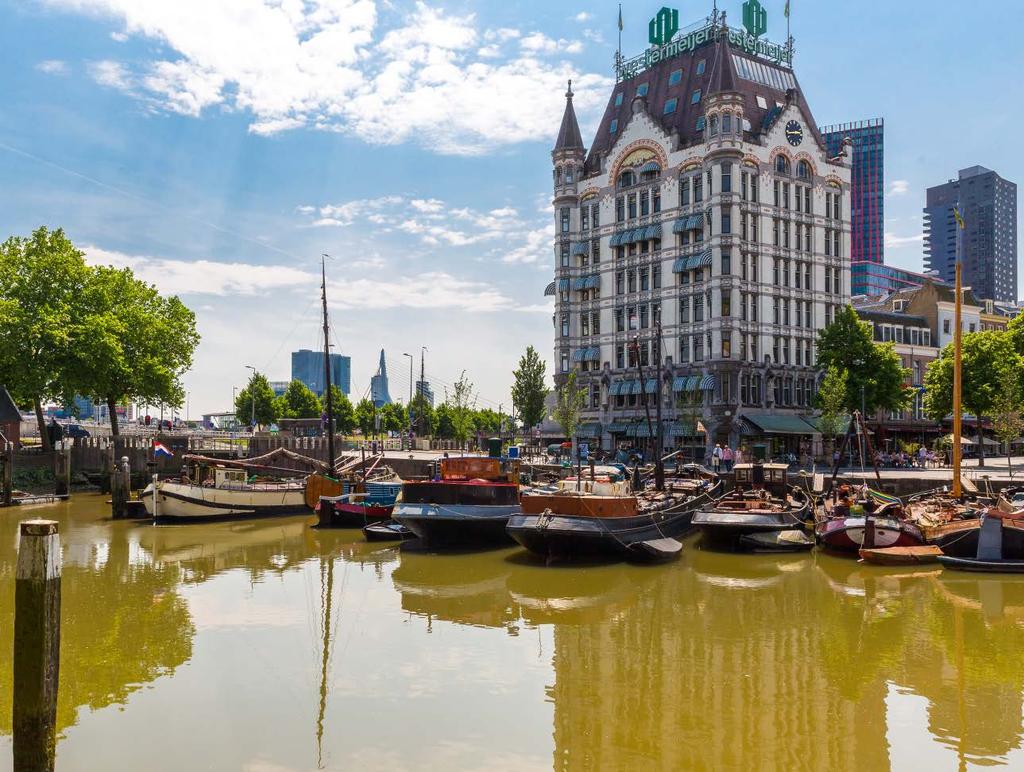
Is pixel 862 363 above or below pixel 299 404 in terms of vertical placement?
above

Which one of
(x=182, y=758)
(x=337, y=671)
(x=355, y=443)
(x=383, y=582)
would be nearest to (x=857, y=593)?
(x=383, y=582)

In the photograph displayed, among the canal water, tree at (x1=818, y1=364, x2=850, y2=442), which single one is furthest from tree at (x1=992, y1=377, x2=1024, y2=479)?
the canal water

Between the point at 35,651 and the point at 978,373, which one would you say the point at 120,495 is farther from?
the point at 978,373

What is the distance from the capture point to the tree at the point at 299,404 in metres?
106

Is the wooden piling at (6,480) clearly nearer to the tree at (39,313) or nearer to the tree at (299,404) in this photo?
the tree at (39,313)

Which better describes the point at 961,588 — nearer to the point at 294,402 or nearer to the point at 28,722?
the point at 28,722

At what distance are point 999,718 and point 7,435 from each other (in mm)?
61630

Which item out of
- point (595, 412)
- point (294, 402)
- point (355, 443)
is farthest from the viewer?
point (294, 402)

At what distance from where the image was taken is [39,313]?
54469mm

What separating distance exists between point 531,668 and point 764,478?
82.0ft

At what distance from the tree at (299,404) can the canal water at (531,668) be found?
78.7 m

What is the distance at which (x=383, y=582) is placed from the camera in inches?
→ 988

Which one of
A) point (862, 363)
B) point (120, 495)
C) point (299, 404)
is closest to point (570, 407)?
point (862, 363)

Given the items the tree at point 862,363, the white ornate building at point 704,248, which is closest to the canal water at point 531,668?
the tree at point 862,363
